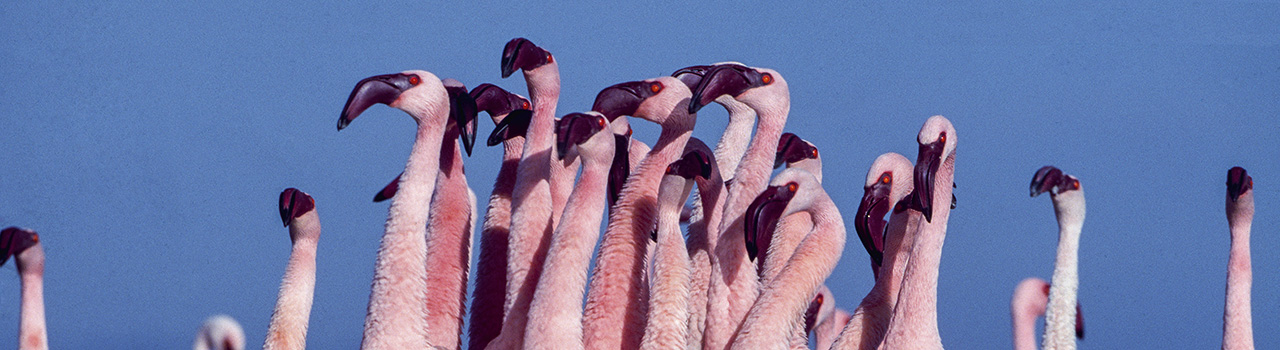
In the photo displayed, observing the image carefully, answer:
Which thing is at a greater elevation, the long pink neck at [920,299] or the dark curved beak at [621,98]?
the dark curved beak at [621,98]

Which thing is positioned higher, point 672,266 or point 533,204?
point 533,204

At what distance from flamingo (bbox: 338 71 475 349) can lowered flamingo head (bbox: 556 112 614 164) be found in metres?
0.56

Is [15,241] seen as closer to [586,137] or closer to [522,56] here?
[522,56]

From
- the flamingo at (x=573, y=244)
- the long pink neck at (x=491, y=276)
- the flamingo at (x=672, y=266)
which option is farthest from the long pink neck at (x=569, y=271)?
the long pink neck at (x=491, y=276)

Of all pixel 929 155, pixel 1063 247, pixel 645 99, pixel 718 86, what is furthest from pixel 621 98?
pixel 1063 247

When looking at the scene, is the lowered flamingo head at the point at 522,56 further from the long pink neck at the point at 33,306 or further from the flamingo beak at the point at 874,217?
the long pink neck at the point at 33,306

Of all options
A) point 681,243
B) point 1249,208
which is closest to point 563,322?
point 681,243

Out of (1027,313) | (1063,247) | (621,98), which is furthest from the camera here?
(1027,313)

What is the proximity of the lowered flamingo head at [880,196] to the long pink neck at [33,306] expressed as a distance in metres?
4.07

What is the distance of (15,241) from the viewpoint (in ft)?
18.5

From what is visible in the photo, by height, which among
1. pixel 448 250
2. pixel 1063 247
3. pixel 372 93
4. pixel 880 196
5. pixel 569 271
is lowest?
pixel 569 271

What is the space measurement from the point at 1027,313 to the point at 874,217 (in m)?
1.43

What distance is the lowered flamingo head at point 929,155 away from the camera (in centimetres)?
445

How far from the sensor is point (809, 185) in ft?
15.1
